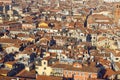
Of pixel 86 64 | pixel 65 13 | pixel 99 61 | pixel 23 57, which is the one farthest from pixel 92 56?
pixel 65 13

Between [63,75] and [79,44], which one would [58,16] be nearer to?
[79,44]

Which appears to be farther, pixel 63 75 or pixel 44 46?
pixel 44 46

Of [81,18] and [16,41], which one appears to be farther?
[81,18]

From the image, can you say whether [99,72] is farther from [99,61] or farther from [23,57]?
[23,57]

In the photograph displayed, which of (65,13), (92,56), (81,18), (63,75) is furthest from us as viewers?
(65,13)

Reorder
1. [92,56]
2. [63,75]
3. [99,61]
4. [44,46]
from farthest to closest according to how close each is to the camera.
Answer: [44,46], [92,56], [99,61], [63,75]

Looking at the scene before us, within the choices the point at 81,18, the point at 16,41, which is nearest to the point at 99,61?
the point at 16,41

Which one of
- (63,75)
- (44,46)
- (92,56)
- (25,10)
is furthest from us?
(25,10)

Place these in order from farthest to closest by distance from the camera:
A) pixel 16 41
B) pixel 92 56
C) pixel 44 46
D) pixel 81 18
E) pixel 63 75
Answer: pixel 81 18 → pixel 16 41 → pixel 44 46 → pixel 92 56 → pixel 63 75
